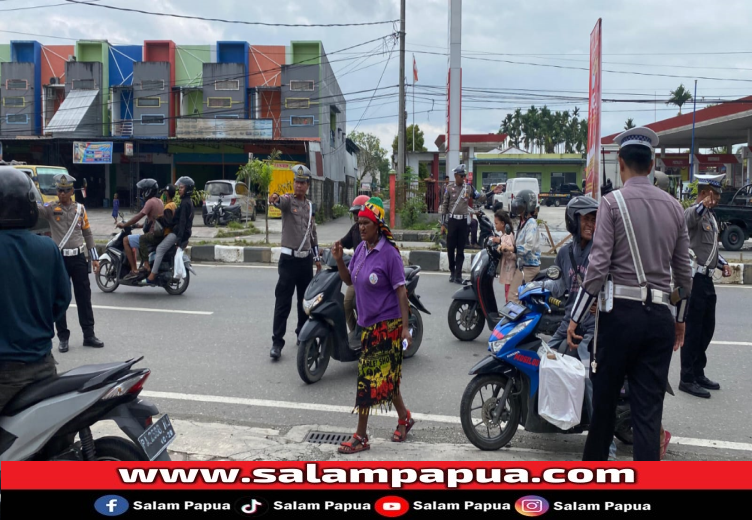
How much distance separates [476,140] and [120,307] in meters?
36.1

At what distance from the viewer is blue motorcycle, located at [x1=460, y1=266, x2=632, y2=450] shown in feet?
13.6

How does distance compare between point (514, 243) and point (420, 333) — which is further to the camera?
point (514, 243)

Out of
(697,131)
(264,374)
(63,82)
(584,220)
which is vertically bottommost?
(264,374)

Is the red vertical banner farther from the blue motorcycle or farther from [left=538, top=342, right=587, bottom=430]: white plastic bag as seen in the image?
[left=538, top=342, right=587, bottom=430]: white plastic bag

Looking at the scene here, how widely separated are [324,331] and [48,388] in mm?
2972

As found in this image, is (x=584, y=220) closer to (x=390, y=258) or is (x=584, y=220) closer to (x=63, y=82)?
(x=390, y=258)

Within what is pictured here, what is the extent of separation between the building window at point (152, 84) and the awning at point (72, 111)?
2699 mm

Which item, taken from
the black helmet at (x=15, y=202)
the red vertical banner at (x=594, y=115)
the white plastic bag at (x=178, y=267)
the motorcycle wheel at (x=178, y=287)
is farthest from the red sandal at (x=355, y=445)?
the red vertical banner at (x=594, y=115)

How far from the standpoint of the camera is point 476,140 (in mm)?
42188

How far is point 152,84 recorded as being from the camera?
119 ft

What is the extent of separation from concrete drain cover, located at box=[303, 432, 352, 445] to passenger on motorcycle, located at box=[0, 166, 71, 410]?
1909mm
